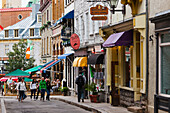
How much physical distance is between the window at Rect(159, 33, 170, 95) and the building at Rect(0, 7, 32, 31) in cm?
7621

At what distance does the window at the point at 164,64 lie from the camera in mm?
13148

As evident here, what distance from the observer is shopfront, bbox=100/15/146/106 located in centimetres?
1750

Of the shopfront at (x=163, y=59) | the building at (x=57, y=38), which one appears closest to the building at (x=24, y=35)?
the building at (x=57, y=38)

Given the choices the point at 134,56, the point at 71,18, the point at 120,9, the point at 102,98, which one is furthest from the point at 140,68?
the point at 71,18

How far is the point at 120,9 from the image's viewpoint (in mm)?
20453

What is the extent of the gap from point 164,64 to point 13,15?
77211 millimetres

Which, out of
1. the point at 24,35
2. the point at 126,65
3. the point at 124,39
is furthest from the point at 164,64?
the point at 24,35

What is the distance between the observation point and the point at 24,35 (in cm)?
7912

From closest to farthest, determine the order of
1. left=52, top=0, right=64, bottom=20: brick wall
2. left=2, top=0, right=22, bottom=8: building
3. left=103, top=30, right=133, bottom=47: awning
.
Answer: left=103, top=30, right=133, bottom=47: awning → left=52, top=0, right=64, bottom=20: brick wall → left=2, top=0, right=22, bottom=8: building

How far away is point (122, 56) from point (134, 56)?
244 cm

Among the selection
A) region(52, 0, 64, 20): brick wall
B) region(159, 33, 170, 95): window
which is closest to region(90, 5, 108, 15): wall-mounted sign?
region(159, 33, 170, 95): window

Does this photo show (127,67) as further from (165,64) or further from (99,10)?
(165,64)

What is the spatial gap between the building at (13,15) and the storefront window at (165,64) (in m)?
76.2

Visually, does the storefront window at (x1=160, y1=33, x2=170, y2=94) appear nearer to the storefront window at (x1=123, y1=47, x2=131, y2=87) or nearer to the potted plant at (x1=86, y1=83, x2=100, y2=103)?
the storefront window at (x1=123, y1=47, x2=131, y2=87)
